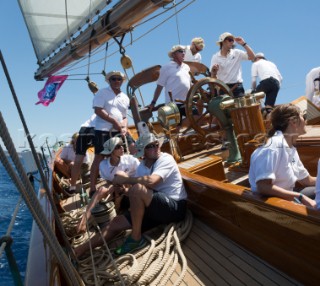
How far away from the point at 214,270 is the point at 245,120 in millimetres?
1639

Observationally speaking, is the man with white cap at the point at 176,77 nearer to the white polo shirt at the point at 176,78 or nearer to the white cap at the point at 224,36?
the white polo shirt at the point at 176,78

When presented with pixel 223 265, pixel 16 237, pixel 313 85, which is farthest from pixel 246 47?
pixel 16 237

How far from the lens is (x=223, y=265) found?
2.01 meters

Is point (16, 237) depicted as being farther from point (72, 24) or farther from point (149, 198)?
point (149, 198)

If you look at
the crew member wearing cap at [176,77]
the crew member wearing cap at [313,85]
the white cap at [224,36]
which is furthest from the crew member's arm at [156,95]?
the crew member wearing cap at [313,85]

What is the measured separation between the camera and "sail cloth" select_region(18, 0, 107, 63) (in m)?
5.46

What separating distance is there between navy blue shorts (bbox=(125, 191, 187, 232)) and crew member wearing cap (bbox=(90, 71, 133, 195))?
4.23 ft

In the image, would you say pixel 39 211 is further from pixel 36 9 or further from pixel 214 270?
pixel 36 9

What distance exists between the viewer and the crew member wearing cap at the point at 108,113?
3775 mm

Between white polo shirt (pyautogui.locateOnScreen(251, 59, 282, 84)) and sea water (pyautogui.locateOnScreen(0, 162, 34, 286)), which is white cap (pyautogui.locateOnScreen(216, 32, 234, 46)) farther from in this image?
sea water (pyautogui.locateOnScreen(0, 162, 34, 286))

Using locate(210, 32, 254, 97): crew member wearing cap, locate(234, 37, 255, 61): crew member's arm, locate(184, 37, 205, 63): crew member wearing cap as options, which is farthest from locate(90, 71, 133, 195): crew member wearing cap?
locate(234, 37, 255, 61): crew member's arm

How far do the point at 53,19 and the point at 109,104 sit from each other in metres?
4.01

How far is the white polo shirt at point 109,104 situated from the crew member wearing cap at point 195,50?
1.93 m

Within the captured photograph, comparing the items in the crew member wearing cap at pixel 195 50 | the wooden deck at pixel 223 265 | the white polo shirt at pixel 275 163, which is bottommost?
the wooden deck at pixel 223 265
